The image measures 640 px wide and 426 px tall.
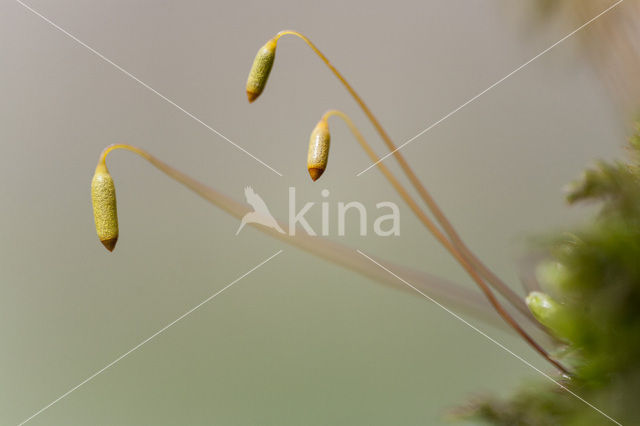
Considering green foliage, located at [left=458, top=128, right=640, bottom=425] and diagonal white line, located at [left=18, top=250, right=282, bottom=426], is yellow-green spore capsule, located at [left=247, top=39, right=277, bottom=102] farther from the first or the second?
diagonal white line, located at [left=18, top=250, right=282, bottom=426]

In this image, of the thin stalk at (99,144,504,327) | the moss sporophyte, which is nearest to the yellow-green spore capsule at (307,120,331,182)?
the moss sporophyte

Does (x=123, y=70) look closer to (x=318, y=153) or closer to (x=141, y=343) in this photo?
(x=141, y=343)

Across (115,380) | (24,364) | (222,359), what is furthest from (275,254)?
(24,364)

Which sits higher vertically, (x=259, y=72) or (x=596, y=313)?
(x=259, y=72)

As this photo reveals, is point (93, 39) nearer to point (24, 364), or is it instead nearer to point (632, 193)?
point (24, 364)

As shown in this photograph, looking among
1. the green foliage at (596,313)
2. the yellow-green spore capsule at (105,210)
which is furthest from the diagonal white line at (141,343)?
the green foliage at (596,313)

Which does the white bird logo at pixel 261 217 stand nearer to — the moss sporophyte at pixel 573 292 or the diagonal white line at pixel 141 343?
the moss sporophyte at pixel 573 292

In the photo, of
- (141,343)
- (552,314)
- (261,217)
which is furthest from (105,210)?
(141,343)
